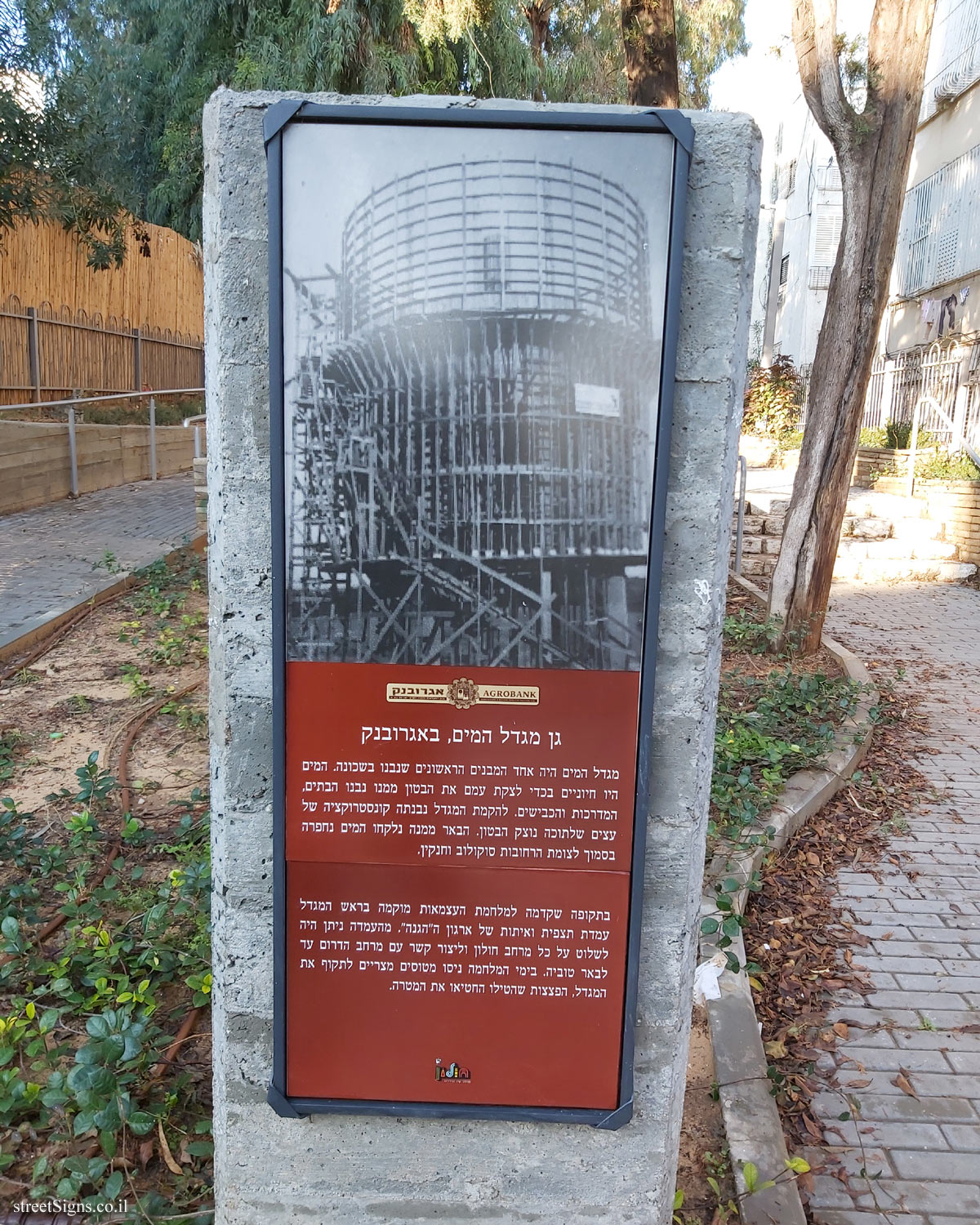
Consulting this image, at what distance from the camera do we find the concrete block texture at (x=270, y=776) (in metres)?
2.05

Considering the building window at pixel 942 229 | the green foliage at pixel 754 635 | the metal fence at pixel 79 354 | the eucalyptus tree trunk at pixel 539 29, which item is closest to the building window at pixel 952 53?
the building window at pixel 942 229

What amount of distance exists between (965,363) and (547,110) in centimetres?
1532

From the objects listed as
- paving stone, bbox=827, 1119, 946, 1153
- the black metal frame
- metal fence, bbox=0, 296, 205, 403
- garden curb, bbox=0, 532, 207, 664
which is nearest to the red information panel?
the black metal frame

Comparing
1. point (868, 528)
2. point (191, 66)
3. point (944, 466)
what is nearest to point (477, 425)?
point (868, 528)

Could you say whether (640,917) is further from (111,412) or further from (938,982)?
(111,412)

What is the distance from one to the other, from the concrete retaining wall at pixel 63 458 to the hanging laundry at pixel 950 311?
13.1m

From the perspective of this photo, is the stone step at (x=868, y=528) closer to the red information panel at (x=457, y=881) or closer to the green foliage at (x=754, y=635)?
the green foliage at (x=754, y=635)

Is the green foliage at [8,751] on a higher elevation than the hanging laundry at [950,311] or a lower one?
lower

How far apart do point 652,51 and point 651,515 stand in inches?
301

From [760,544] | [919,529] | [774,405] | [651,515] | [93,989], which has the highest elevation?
[774,405]

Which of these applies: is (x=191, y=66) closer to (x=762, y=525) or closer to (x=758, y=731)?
(x=762, y=525)

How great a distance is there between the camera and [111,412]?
16.0 metres

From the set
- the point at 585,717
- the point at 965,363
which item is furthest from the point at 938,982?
the point at 965,363

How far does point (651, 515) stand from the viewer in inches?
80.3
